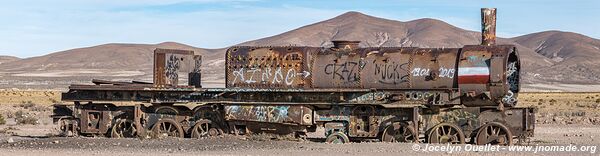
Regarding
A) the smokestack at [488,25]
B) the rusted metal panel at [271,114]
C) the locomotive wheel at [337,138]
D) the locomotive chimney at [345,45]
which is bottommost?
the locomotive wheel at [337,138]

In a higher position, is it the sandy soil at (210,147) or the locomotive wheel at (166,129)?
the locomotive wheel at (166,129)

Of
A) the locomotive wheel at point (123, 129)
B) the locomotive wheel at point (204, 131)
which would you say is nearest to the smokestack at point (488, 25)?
the locomotive wheel at point (204, 131)

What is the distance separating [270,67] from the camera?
2095cm

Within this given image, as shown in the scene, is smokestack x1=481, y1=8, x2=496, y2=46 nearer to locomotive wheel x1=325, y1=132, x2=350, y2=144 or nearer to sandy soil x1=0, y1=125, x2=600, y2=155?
sandy soil x1=0, y1=125, x2=600, y2=155

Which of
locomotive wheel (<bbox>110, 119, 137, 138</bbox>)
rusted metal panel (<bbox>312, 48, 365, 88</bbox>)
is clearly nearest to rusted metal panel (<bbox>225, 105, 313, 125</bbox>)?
rusted metal panel (<bbox>312, 48, 365, 88</bbox>)

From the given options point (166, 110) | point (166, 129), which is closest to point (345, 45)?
point (166, 110)

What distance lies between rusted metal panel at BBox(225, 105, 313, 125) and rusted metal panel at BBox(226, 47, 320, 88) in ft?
2.14

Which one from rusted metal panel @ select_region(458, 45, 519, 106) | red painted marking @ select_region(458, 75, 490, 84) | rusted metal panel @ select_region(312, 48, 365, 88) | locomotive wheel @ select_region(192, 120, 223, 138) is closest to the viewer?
rusted metal panel @ select_region(458, 45, 519, 106)

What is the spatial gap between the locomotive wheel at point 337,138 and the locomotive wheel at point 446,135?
71.2 inches

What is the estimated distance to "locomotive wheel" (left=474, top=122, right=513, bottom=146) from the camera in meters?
19.3

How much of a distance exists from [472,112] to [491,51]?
4.47ft

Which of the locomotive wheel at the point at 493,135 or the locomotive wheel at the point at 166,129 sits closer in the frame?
the locomotive wheel at the point at 493,135

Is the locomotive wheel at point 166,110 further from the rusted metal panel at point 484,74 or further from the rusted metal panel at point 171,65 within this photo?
the rusted metal panel at point 484,74

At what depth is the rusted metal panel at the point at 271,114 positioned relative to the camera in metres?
20.2
